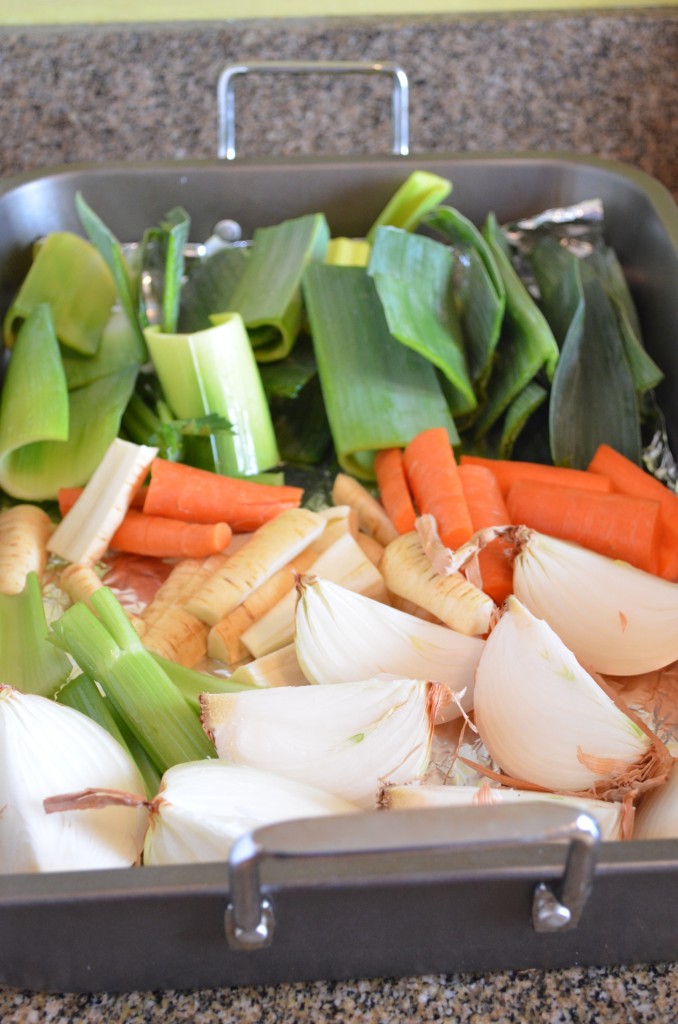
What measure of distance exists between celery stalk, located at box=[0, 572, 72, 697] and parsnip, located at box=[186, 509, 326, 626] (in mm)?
142

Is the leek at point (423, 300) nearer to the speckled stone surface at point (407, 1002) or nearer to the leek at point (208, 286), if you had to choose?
the leek at point (208, 286)

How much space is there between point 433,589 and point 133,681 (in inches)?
10.5

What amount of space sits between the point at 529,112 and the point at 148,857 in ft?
4.21

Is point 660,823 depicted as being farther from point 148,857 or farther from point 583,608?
point 148,857

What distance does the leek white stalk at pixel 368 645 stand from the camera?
76 centimetres

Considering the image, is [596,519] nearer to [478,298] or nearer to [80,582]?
[478,298]

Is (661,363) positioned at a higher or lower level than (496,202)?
lower

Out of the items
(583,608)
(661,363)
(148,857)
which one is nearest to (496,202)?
(661,363)

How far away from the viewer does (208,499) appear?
1.02 m

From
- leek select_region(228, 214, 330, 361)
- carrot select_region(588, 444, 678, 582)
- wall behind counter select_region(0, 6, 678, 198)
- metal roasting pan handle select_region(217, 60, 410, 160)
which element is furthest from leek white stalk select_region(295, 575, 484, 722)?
wall behind counter select_region(0, 6, 678, 198)

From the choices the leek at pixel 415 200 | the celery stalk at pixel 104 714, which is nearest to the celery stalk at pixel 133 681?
the celery stalk at pixel 104 714

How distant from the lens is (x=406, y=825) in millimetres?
469

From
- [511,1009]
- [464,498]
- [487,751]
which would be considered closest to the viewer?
[511,1009]

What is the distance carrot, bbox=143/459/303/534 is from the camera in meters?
1.01
